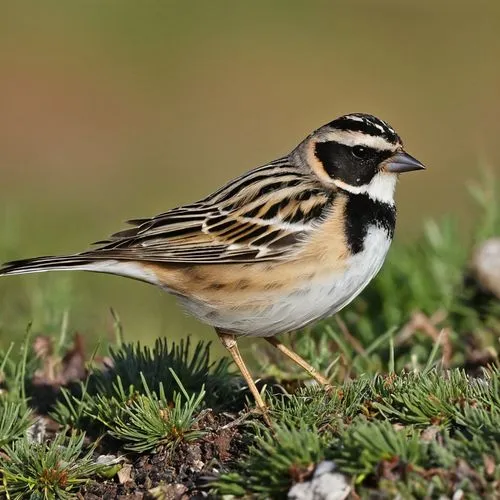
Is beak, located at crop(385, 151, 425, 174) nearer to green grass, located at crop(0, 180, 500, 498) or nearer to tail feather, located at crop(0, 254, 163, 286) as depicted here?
green grass, located at crop(0, 180, 500, 498)

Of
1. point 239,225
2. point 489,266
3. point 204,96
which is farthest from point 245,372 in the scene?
point 204,96

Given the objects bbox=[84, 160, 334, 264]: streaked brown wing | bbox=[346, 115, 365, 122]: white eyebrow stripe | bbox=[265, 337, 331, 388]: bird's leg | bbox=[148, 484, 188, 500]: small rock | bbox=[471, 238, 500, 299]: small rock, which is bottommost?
bbox=[148, 484, 188, 500]: small rock

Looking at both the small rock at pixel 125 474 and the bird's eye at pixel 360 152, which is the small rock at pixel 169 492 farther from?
the bird's eye at pixel 360 152

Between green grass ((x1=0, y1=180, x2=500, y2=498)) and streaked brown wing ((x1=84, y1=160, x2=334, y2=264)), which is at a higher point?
streaked brown wing ((x1=84, y1=160, x2=334, y2=264))

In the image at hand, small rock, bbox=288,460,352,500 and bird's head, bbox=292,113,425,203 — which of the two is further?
bird's head, bbox=292,113,425,203

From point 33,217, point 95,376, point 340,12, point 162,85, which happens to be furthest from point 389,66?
point 95,376

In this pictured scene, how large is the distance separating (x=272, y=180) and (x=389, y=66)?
17127 mm

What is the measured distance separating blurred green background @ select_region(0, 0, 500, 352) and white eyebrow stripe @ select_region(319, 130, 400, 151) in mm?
4486

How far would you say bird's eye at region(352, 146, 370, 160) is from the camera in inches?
290

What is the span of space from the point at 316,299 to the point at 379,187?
97cm

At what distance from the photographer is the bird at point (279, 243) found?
6.87 metres

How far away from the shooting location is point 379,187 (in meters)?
7.28

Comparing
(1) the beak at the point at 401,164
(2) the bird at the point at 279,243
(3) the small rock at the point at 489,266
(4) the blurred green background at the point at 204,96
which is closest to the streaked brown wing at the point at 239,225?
(2) the bird at the point at 279,243

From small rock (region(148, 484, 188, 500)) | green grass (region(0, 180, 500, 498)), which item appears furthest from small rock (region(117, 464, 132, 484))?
small rock (region(148, 484, 188, 500))
